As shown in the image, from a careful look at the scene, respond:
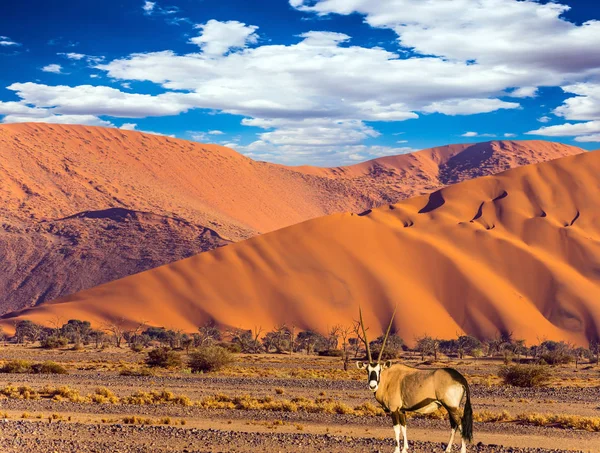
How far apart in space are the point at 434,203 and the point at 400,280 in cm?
3759

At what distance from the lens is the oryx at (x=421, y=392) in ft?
35.6

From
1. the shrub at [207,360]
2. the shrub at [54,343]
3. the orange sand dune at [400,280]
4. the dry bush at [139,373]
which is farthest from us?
the orange sand dune at [400,280]

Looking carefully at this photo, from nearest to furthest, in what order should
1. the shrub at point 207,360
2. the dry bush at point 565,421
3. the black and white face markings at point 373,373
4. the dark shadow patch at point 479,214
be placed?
the black and white face markings at point 373,373 < the dry bush at point 565,421 < the shrub at point 207,360 < the dark shadow patch at point 479,214

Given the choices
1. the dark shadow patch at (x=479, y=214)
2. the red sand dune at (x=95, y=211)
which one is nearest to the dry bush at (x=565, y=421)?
the dark shadow patch at (x=479, y=214)

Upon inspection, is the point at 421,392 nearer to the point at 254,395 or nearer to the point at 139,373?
the point at 254,395

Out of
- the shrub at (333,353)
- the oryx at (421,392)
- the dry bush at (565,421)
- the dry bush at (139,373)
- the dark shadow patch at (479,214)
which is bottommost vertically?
the shrub at (333,353)

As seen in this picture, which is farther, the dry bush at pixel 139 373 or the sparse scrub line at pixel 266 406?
the dry bush at pixel 139 373

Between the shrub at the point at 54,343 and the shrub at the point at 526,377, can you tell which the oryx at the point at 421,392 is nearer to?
the shrub at the point at 526,377

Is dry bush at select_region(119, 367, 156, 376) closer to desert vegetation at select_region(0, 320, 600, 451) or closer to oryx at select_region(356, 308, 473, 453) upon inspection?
desert vegetation at select_region(0, 320, 600, 451)

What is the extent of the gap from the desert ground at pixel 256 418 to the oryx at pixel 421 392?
4.39 meters

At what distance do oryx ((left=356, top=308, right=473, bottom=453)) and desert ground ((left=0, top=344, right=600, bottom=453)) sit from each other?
173 inches

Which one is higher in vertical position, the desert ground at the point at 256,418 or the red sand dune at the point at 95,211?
the red sand dune at the point at 95,211

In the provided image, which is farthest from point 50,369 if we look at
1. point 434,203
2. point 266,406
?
point 434,203

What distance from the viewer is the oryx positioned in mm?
10852
